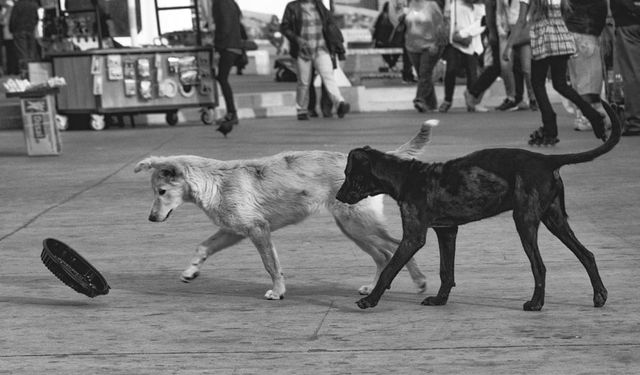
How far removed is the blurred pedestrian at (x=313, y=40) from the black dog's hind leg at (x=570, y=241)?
532 inches

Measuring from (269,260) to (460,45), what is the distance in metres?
15.0

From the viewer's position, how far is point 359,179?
21.6 feet

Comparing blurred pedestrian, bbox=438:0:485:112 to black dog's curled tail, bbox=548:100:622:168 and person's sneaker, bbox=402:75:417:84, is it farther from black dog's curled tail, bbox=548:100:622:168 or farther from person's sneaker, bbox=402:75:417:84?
black dog's curled tail, bbox=548:100:622:168

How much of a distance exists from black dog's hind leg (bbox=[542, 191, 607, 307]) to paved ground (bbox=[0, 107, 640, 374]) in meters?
0.08

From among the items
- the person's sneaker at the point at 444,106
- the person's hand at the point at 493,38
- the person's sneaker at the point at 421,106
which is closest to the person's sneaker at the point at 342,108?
the person's sneaker at the point at 421,106

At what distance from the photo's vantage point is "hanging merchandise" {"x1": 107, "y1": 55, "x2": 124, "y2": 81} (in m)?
19.8

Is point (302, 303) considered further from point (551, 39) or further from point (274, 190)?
point (551, 39)

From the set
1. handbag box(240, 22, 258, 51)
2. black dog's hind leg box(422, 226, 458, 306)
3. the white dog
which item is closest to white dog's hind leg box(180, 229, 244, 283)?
the white dog

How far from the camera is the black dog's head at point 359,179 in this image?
657cm

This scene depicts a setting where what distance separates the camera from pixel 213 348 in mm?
5832

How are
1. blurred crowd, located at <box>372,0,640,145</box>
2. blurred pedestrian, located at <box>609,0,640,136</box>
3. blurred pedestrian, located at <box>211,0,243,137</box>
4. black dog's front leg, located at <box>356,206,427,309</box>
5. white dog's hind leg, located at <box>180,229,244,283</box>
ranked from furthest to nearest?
blurred pedestrian, located at <box>211,0,243,137</box>
blurred pedestrian, located at <box>609,0,640,136</box>
blurred crowd, located at <box>372,0,640,145</box>
white dog's hind leg, located at <box>180,229,244,283</box>
black dog's front leg, located at <box>356,206,427,309</box>

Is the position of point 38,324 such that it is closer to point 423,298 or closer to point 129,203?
point 423,298

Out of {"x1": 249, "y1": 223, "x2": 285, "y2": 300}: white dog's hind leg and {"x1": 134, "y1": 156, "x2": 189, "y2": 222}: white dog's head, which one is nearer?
{"x1": 249, "y1": 223, "x2": 285, "y2": 300}: white dog's hind leg

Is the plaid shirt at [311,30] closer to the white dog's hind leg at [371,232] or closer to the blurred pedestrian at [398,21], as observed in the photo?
the blurred pedestrian at [398,21]
